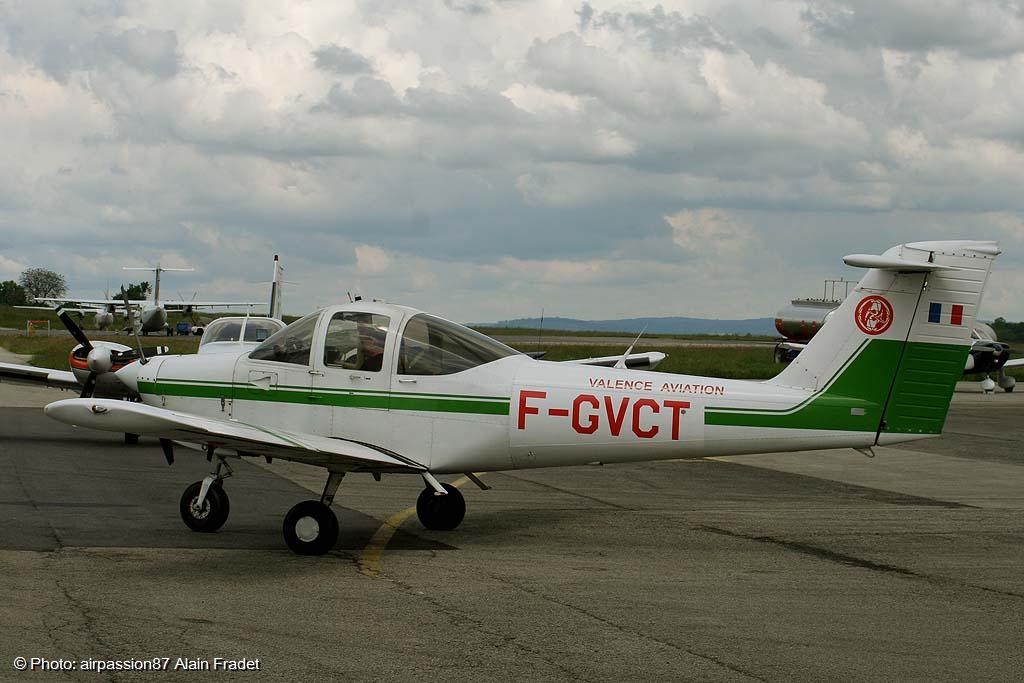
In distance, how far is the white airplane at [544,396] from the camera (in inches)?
389

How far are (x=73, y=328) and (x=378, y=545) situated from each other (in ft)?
29.9

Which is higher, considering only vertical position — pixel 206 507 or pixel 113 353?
pixel 113 353

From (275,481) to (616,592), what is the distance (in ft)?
24.7

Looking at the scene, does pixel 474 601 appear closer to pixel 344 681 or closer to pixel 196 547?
pixel 344 681

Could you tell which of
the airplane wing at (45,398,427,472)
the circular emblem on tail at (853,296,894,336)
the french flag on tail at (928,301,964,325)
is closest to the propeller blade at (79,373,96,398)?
the airplane wing at (45,398,427,472)

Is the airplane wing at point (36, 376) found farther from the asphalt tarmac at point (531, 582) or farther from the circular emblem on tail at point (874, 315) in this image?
the circular emblem on tail at point (874, 315)

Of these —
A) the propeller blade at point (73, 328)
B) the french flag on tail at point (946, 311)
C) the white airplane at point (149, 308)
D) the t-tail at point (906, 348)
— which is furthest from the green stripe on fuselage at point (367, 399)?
the white airplane at point (149, 308)

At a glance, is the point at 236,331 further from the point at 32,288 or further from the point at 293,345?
the point at 32,288

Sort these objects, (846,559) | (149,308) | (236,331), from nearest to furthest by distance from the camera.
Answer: (846,559), (236,331), (149,308)

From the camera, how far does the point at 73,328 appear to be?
669 inches

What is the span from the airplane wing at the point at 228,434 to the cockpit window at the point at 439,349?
876mm

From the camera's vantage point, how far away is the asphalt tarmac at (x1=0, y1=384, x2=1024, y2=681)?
641cm

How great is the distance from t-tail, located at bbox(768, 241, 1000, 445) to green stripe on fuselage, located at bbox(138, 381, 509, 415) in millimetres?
2939

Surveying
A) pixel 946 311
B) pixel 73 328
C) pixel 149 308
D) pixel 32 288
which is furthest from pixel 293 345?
pixel 32 288
